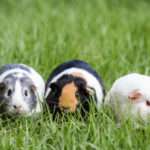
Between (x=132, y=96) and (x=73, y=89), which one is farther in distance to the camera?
(x=73, y=89)

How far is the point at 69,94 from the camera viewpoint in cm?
348

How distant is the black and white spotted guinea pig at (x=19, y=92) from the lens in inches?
138

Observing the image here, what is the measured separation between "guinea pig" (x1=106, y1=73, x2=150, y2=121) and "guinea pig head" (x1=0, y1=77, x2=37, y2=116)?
2.73ft

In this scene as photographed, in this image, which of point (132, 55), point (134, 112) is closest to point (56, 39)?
point (132, 55)

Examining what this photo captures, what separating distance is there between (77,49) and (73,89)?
191 centimetres

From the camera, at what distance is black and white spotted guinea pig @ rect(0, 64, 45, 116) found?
3.50 meters

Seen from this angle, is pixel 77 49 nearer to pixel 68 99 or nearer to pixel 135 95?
pixel 68 99

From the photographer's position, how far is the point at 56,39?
18.4 feet

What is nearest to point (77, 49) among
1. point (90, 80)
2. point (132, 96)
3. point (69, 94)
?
point (90, 80)

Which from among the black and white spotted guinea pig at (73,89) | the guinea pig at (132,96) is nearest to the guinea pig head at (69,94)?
the black and white spotted guinea pig at (73,89)

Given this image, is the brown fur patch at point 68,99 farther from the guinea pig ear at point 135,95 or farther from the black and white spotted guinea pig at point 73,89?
the guinea pig ear at point 135,95

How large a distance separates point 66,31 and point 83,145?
3.38m

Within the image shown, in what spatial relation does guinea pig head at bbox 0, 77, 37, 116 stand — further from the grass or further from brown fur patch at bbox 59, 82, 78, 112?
brown fur patch at bbox 59, 82, 78, 112

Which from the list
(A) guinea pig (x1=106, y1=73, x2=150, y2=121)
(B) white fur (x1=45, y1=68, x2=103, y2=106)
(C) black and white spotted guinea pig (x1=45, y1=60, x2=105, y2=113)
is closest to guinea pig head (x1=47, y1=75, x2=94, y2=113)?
(C) black and white spotted guinea pig (x1=45, y1=60, x2=105, y2=113)
